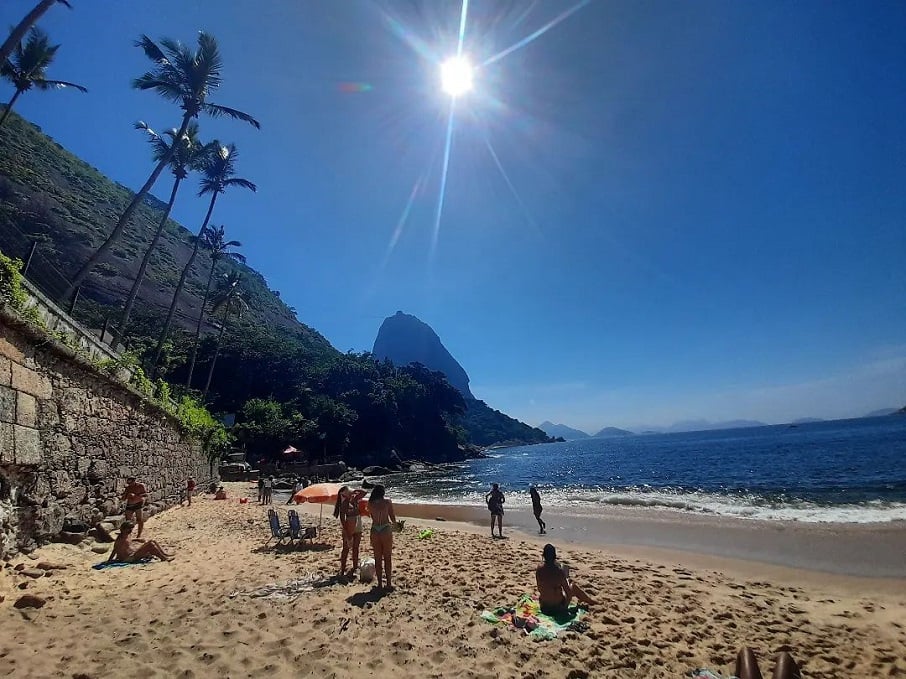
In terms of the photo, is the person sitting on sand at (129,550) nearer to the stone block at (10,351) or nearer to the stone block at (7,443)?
the stone block at (7,443)

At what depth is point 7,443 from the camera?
595cm

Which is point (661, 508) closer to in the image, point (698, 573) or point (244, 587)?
point (698, 573)

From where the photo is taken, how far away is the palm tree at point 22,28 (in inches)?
411

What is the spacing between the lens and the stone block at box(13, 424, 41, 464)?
245 inches

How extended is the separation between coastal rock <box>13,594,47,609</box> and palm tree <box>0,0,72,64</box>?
12.4 m

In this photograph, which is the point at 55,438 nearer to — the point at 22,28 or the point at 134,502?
the point at 134,502

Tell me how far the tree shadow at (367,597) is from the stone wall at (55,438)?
4.72 metres

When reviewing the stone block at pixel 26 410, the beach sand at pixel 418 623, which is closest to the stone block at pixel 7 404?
the stone block at pixel 26 410

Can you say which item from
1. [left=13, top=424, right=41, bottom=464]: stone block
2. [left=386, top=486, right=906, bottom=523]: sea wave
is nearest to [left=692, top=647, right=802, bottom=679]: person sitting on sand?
[left=13, top=424, right=41, bottom=464]: stone block

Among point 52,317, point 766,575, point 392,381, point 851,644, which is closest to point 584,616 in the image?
point 851,644

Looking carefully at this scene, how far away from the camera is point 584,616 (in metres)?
5.54

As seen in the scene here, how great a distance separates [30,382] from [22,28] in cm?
996

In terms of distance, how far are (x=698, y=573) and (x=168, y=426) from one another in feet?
49.8

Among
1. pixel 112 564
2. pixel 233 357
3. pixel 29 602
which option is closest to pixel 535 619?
pixel 29 602
